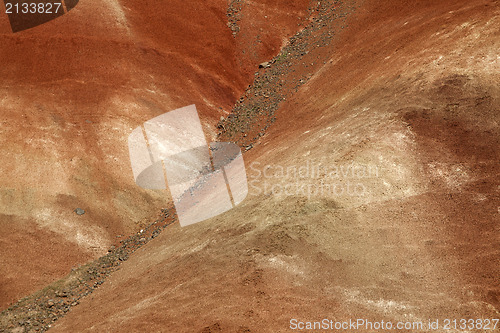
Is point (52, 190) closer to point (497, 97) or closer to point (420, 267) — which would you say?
point (420, 267)

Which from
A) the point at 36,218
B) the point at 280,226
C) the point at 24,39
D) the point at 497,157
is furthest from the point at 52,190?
the point at 497,157

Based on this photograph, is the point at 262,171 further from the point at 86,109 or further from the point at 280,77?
the point at 280,77

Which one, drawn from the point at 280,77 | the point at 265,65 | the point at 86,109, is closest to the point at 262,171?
the point at 86,109

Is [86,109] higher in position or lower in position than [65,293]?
higher

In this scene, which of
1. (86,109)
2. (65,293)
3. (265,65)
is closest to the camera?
(65,293)
